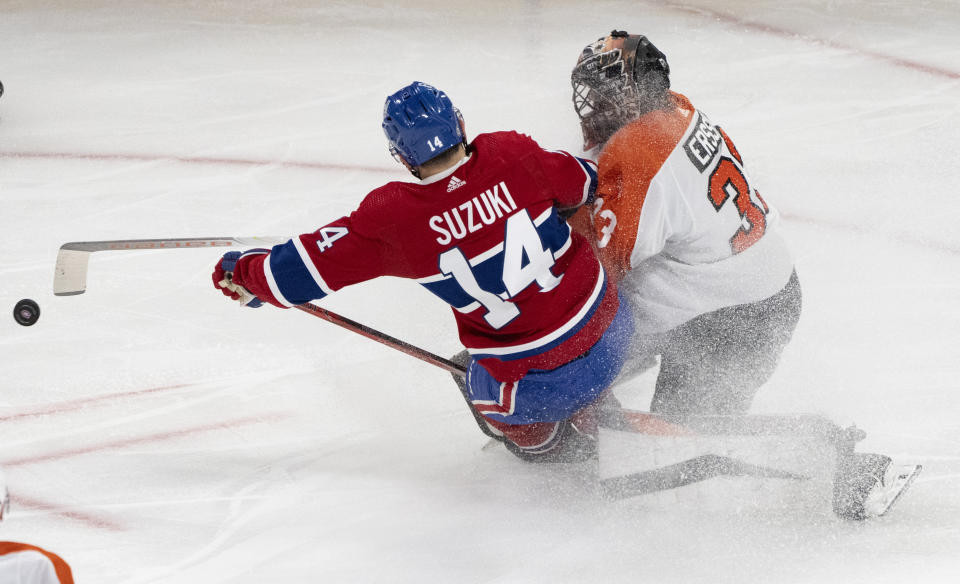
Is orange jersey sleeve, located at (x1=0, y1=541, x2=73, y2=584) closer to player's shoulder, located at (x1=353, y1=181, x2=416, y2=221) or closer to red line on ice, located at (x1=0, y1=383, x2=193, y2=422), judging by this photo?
player's shoulder, located at (x1=353, y1=181, x2=416, y2=221)

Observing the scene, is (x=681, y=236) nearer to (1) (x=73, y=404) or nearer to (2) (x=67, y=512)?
(2) (x=67, y=512)

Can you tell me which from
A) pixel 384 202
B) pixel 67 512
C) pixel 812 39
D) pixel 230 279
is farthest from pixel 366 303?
pixel 812 39

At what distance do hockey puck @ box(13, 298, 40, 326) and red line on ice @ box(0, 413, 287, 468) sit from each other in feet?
1.25

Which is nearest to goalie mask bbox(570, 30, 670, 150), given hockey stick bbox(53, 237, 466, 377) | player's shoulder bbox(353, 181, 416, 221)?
player's shoulder bbox(353, 181, 416, 221)

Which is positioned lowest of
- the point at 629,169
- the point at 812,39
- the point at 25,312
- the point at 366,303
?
the point at 366,303

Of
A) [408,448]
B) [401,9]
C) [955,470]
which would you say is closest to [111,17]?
[401,9]

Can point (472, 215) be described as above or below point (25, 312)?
above

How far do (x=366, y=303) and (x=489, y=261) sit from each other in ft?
4.57

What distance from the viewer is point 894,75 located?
4637 mm

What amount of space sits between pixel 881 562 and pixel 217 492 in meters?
1.57

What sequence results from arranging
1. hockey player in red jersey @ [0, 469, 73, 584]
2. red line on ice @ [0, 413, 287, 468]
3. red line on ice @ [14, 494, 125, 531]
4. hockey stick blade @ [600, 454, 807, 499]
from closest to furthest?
hockey player in red jersey @ [0, 469, 73, 584] < hockey stick blade @ [600, 454, 807, 499] < red line on ice @ [14, 494, 125, 531] < red line on ice @ [0, 413, 287, 468]

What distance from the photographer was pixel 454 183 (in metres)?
2.08

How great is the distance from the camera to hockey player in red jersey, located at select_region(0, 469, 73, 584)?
1.37m

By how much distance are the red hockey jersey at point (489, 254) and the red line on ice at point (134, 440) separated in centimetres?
73
